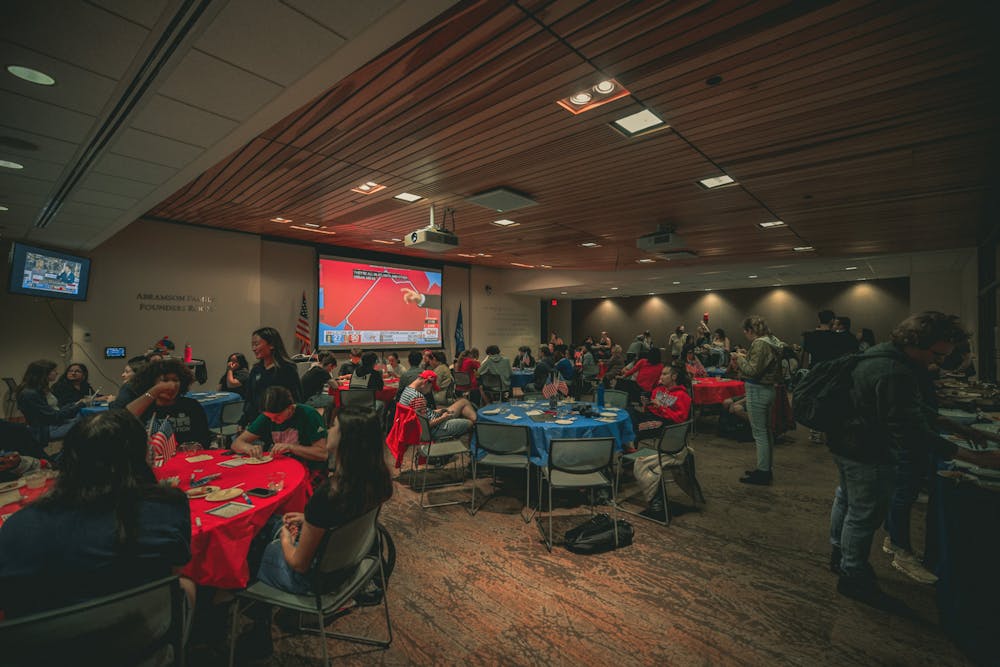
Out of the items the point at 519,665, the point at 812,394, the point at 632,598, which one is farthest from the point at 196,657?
the point at 812,394

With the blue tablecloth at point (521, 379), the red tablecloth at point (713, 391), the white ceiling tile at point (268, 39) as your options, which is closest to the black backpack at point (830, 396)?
the white ceiling tile at point (268, 39)

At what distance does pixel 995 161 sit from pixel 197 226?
10.8 metres

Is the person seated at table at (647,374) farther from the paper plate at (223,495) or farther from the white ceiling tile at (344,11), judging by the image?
the white ceiling tile at (344,11)

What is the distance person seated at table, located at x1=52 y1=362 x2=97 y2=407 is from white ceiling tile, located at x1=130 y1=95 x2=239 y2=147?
162 inches

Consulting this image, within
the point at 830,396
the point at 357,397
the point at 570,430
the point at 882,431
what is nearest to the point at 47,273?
the point at 357,397

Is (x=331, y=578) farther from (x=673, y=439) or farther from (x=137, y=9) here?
(x=673, y=439)

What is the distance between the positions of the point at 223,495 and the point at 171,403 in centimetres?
127

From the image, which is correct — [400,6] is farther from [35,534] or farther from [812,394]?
[812,394]

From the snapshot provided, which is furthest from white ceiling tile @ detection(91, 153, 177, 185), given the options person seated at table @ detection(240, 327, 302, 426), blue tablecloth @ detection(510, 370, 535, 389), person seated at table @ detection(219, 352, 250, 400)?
blue tablecloth @ detection(510, 370, 535, 389)

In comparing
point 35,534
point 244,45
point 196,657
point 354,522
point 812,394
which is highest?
point 244,45

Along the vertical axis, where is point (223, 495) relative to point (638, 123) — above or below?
below

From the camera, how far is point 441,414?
4.78 m

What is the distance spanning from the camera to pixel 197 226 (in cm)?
767

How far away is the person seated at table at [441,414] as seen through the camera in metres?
4.62
